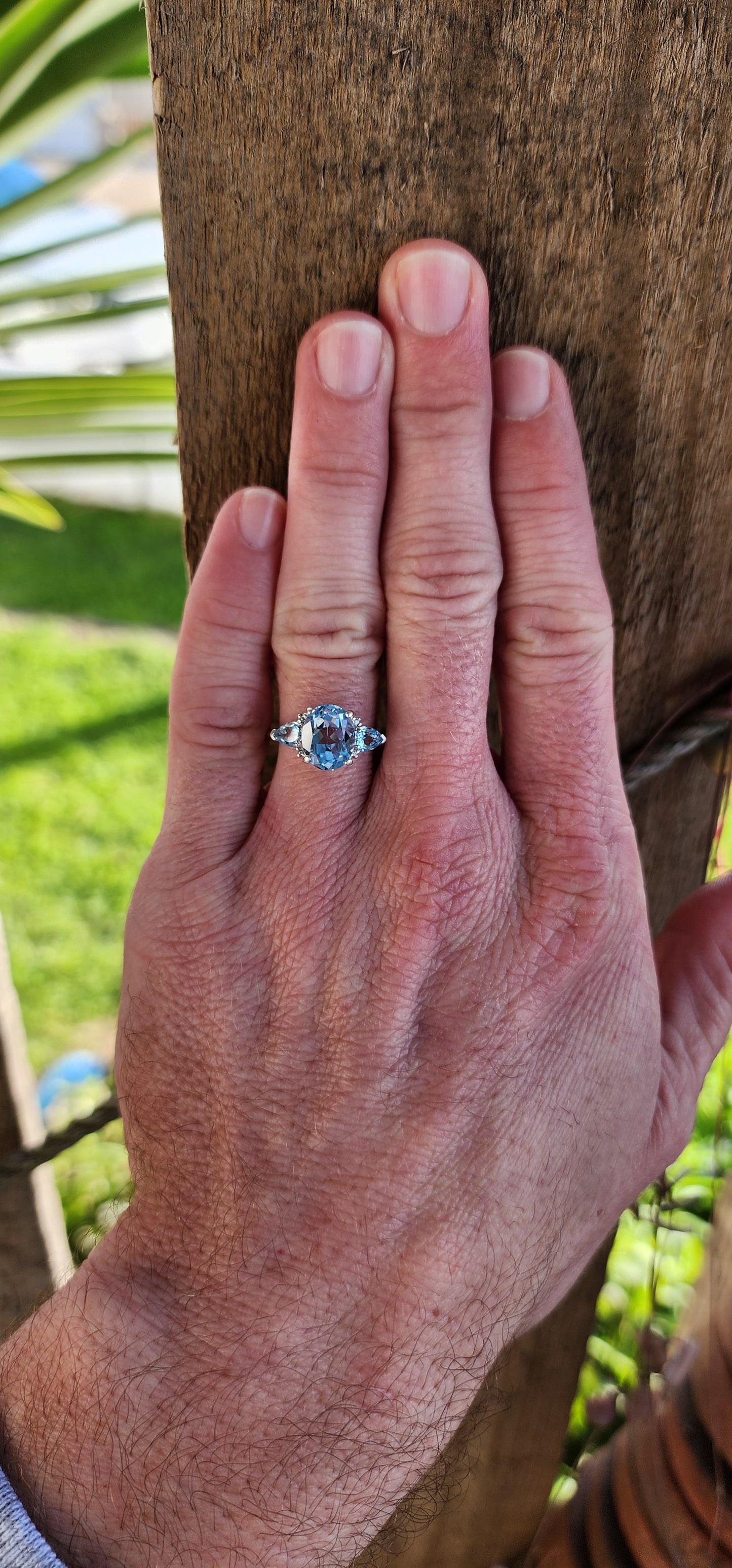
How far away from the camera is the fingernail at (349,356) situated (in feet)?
1.94

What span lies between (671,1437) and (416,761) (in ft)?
1.69

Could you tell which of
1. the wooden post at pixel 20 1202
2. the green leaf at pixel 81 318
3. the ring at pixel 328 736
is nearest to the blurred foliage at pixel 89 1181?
the wooden post at pixel 20 1202

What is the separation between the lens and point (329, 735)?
672mm

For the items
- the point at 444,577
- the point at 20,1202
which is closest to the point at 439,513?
the point at 444,577

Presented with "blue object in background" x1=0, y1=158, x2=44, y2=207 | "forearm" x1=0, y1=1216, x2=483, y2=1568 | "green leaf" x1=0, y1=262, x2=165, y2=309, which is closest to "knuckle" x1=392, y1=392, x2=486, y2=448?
"forearm" x1=0, y1=1216, x2=483, y2=1568

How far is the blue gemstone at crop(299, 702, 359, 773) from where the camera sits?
2.20 feet

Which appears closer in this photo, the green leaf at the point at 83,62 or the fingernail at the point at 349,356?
the fingernail at the point at 349,356

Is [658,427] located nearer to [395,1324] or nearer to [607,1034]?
[607,1034]

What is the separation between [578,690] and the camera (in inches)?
26.4

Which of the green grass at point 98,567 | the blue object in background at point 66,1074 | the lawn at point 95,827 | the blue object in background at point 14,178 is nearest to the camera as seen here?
the lawn at point 95,827

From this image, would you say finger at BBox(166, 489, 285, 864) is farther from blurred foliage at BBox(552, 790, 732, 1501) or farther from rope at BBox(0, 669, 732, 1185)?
blurred foliage at BBox(552, 790, 732, 1501)

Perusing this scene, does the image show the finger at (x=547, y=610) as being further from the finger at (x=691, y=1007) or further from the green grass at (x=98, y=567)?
the green grass at (x=98, y=567)

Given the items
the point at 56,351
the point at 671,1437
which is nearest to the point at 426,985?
the point at 671,1437

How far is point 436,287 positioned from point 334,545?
0.16m
